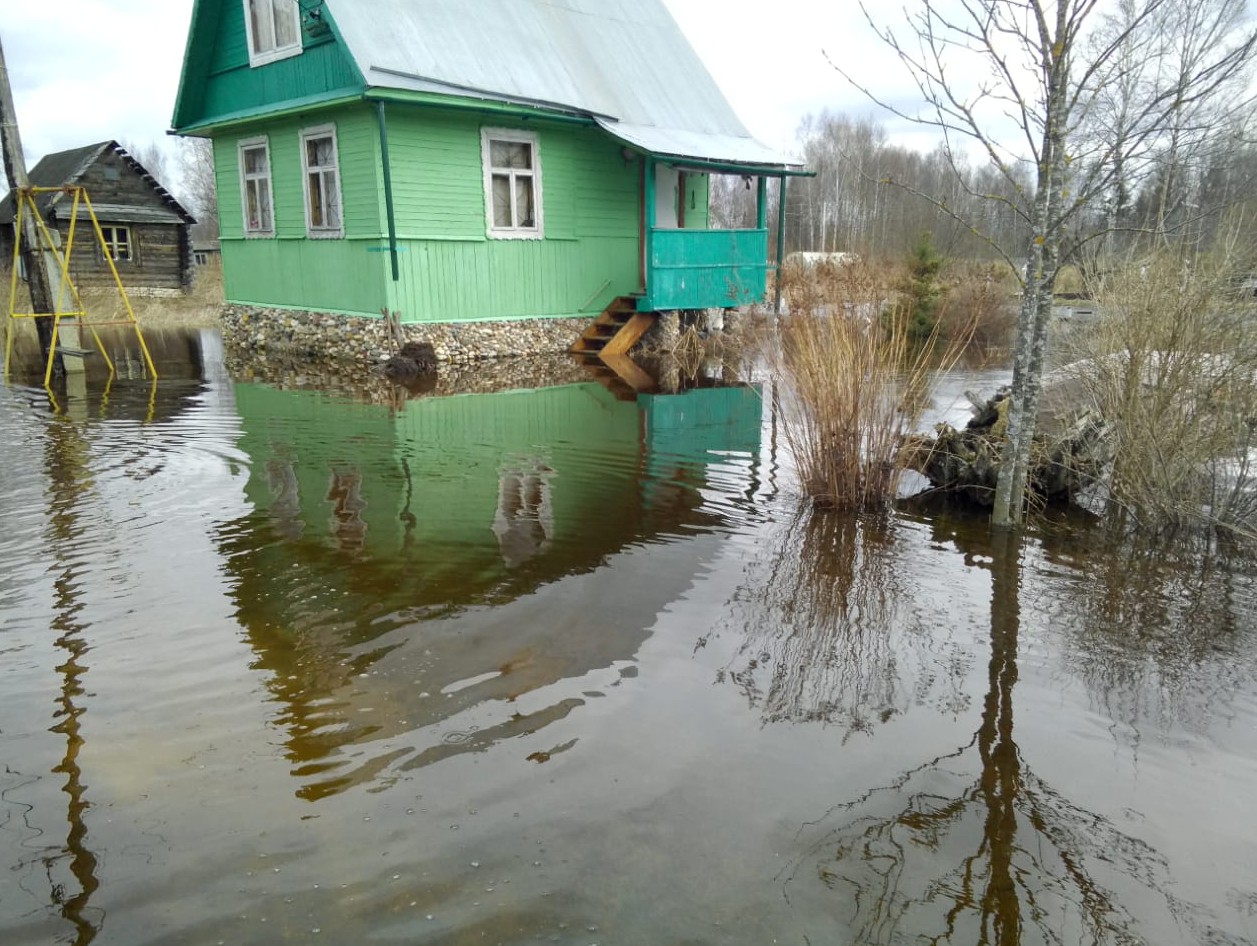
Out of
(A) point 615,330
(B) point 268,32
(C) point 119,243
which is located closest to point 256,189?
(B) point 268,32

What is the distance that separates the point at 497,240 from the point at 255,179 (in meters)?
4.80

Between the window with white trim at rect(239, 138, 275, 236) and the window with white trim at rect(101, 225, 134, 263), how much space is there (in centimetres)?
1491

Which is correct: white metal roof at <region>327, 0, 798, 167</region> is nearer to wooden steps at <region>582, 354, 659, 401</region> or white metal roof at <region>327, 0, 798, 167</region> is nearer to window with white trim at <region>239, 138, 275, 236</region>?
wooden steps at <region>582, 354, 659, 401</region>

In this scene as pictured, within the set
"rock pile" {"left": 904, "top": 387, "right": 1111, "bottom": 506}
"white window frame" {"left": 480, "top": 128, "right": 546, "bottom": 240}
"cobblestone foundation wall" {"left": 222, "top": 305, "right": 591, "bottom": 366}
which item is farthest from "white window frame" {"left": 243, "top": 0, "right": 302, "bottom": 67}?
"rock pile" {"left": 904, "top": 387, "right": 1111, "bottom": 506}

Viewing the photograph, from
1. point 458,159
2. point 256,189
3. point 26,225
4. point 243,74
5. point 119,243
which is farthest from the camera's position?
point 119,243

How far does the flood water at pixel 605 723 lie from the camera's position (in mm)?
2729

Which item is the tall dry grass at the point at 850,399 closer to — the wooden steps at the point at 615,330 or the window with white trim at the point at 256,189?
the wooden steps at the point at 615,330

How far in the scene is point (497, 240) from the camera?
1485 cm

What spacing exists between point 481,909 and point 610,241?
48.4 ft

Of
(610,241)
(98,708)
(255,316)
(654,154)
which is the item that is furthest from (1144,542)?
(255,316)

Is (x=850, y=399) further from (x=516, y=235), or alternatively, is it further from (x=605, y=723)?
(x=516, y=235)

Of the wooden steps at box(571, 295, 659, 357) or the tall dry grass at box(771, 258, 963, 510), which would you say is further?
the wooden steps at box(571, 295, 659, 357)

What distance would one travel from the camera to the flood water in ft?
8.95

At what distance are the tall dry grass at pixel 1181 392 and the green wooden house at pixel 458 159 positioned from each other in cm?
966
